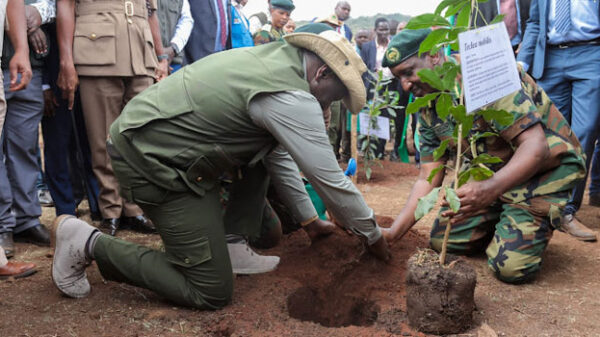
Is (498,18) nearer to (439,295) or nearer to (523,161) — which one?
(523,161)

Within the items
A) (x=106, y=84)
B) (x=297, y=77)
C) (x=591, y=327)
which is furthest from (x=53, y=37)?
(x=591, y=327)

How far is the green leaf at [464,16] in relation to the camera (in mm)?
1916

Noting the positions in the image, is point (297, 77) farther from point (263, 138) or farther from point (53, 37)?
point (53, 37)

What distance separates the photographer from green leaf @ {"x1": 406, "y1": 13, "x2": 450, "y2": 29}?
1809 mm

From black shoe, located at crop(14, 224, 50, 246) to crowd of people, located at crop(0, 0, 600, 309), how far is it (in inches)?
0.5

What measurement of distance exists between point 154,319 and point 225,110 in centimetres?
90

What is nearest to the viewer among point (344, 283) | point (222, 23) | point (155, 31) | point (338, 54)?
point (338, 54)

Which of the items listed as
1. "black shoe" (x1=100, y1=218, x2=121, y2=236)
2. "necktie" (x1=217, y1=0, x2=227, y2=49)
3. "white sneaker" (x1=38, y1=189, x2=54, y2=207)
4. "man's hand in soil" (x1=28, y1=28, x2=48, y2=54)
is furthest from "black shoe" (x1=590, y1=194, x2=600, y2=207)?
"white sneaker" (x1=38, y1=189, x2=54, y2=207)

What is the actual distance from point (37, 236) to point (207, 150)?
1544 millimetres

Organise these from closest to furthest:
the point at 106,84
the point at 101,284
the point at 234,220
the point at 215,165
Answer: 1. the point at 215,165
2. the point at 101,284
3. the point at 234,220
4. the point at 106,84

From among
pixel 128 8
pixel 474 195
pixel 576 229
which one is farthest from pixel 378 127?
pixel 474 195

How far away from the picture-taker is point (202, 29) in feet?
14.4

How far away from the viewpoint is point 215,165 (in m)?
2.20

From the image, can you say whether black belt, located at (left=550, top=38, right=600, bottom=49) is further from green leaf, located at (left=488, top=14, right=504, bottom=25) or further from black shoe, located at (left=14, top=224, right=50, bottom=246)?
black shoe, located at (left=14, top=224, right=50, bottom=246)
